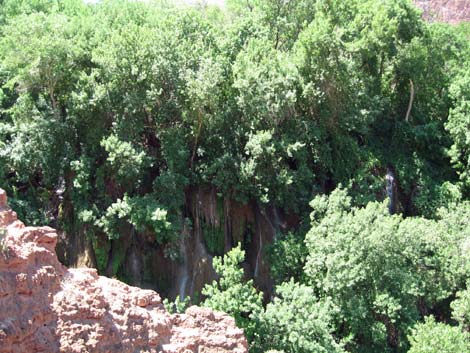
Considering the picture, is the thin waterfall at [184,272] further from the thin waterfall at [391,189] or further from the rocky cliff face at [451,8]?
the rocky cliff face at [451,8]

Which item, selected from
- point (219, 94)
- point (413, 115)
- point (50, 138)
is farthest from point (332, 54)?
point (50, 138)

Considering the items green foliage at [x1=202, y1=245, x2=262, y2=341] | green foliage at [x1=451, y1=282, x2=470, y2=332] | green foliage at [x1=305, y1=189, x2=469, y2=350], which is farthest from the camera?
green foliage at [x1=305, y1=189, x2=469, y2=350]

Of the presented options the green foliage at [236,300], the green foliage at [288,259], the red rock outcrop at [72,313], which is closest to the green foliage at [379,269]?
the green foliage at [288,259]

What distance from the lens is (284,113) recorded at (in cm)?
2355

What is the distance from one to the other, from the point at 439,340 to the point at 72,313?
9.96 metres

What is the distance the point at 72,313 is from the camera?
1307cm

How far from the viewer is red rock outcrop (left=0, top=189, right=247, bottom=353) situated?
12.6 meters

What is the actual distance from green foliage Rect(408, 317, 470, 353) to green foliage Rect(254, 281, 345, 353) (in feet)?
6.89

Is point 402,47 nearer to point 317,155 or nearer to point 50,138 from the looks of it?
point 317,155

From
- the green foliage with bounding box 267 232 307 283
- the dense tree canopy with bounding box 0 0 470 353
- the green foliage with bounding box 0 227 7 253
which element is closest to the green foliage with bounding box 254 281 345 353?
the dense tree canopy with bounding box 0 0 470 353

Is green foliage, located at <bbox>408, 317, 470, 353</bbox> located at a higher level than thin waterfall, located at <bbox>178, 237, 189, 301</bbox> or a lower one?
lower

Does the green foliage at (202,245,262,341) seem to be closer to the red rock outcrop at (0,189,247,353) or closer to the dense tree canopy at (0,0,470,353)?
the dense tree canopy at (0,0,470,353)

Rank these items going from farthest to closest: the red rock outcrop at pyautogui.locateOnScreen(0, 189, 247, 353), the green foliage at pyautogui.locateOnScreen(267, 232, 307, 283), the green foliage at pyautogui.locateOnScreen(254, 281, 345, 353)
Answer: the green foliage at pyautogui.locateOnScreen(267, 232, 307, 283) → the green foliage at pyautogui.locateOnScreen(254, 281, 345, 353) → the red rock outcrop at pyautogui.locateOnScreen(0, 189, 247, 353)

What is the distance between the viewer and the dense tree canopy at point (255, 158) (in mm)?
19891
